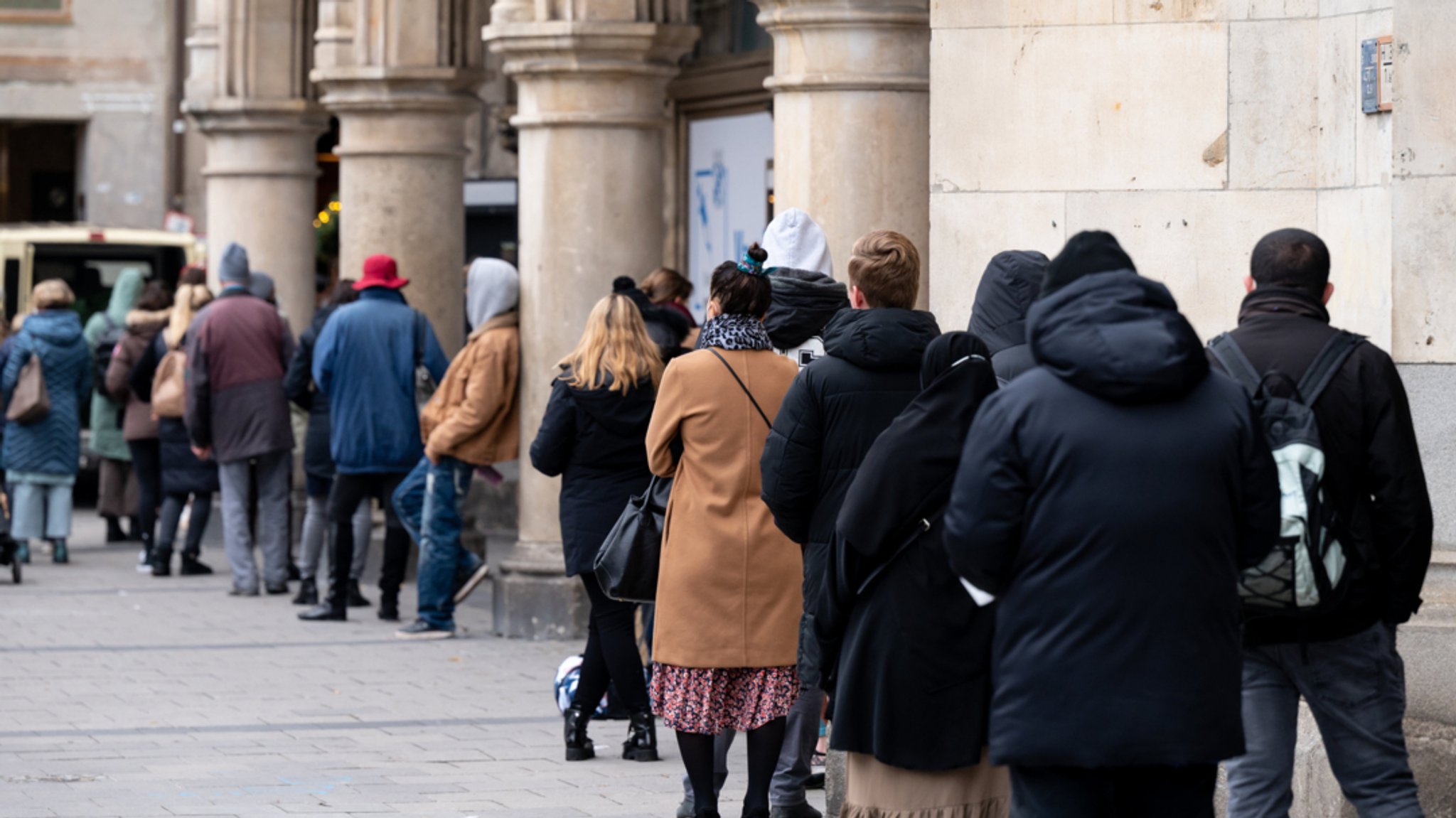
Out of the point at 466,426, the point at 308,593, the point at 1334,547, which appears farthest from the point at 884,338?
the point at 308,593

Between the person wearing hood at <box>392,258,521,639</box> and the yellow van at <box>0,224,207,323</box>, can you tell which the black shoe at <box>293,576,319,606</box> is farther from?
the yellow van at <box>0,224,207,323</box>

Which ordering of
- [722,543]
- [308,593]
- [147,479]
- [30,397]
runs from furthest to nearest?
[147,479] < [30,397] < [308,593] < [722,543]

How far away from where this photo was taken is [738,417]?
6.59 m

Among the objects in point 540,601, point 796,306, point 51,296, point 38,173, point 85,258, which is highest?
point 38,173

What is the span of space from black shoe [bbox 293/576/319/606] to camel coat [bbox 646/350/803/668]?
6410 mm

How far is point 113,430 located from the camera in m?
16.1

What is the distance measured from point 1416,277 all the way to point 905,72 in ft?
11.1

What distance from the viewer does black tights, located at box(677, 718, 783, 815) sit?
21.9 ft

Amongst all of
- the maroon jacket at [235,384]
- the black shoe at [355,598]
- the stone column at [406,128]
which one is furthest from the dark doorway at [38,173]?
the black shoe at [355,598]

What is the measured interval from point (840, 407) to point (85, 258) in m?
16.8

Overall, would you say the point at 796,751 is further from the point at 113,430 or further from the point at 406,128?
the point at 113,430

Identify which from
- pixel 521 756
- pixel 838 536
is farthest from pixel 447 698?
pixel 838 536

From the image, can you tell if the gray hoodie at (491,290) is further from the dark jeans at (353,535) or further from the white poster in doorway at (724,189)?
the white poster in doorway at (724,189)

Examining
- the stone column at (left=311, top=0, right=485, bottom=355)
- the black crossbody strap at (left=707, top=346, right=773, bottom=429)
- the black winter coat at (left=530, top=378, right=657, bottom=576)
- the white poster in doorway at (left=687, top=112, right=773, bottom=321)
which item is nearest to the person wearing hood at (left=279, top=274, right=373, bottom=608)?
the stone column at (left=311, top=0, right=485, bottom=355)
